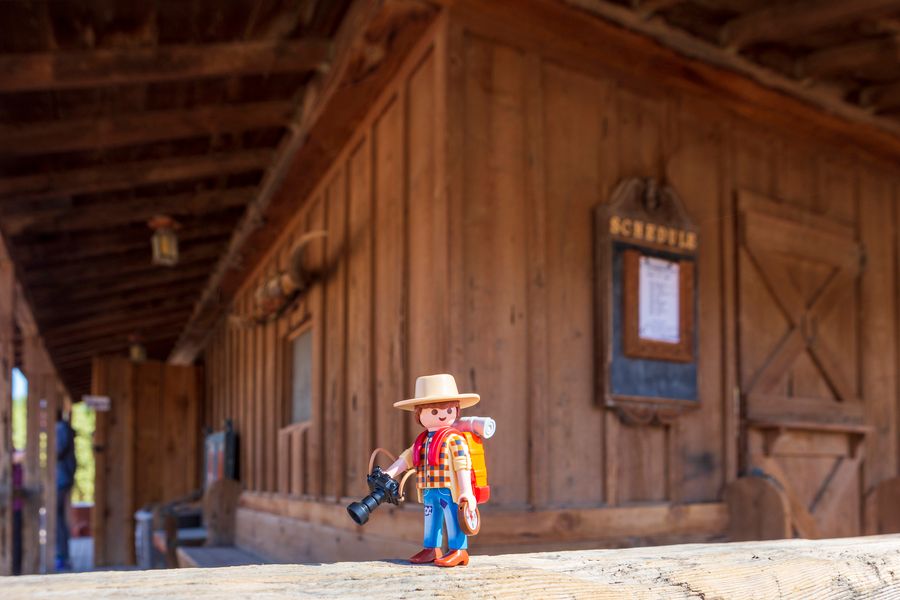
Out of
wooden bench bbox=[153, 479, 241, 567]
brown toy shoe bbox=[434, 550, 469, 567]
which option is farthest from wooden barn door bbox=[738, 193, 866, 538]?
wooden bench bbox=[153, 479, 241, 567]

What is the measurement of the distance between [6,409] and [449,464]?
6082 millimetres

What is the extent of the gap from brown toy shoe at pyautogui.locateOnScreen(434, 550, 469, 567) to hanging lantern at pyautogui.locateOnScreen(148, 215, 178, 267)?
6.56 metres

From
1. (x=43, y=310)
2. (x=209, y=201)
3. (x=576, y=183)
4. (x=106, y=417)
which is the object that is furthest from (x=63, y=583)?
(x=106, y=417)

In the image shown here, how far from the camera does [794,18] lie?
4.89 metres

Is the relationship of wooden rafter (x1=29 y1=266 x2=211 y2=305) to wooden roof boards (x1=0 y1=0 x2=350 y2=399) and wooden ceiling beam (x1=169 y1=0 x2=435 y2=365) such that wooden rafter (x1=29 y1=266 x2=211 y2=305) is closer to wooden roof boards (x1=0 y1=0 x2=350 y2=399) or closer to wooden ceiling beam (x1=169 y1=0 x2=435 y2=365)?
wooden roof boards (x1=0 y1=0 x2=350 y2=399)

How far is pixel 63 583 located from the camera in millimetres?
1737

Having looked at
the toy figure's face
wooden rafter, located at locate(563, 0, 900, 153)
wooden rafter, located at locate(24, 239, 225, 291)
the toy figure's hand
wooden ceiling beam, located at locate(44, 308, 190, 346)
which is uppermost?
wooden rafter, located at locate(563, 0, 900, 153)

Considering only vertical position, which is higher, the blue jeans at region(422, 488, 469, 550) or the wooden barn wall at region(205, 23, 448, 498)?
the wooden barn wall at region(205, 23, 448, 498)

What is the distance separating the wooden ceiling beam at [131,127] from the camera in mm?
5816

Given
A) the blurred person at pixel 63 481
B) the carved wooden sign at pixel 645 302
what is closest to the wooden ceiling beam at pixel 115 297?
the blurred person at pixel 63 481

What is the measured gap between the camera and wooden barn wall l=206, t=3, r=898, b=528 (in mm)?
4668

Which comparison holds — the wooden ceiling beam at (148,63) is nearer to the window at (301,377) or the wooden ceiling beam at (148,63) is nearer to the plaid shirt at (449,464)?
the window at (301,377)

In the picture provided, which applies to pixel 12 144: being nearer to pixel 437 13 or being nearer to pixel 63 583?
pixel 437 13

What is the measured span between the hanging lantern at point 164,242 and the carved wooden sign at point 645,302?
4.56 m
